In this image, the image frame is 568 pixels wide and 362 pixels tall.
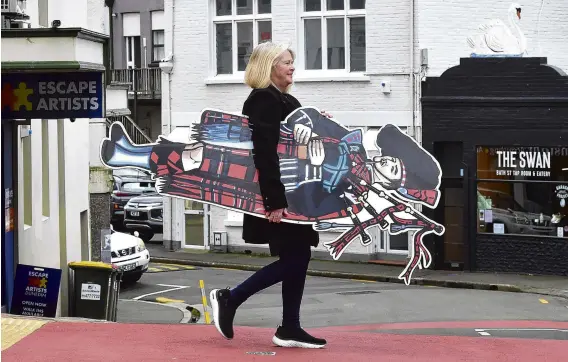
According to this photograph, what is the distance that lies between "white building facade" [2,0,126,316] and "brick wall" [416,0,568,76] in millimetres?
9668

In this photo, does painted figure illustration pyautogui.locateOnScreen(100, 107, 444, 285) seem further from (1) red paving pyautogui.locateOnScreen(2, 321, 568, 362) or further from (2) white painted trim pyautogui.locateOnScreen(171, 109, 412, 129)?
(2) white painted trim pyautogui.locateOnScreen(171, 109, 412, 129)

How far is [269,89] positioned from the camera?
689cm

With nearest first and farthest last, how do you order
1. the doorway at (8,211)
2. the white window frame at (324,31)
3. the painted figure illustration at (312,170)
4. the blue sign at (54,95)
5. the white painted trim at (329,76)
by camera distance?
the painted figure illustration at (312,170), the blue sign at (54,95), the doorway at (8,211), the white painted trim at (329,76), the white window frame at (324,31)

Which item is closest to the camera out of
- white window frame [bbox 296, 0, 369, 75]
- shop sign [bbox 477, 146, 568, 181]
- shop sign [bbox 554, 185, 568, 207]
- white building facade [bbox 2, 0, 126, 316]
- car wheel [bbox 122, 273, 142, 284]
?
white building facade [bbox 2, 0, 126, 316]

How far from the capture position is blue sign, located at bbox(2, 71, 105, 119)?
1018 cm

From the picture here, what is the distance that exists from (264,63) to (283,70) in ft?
0.42

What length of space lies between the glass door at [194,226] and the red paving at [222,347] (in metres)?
20.7

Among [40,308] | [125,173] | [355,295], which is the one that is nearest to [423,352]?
[40,308]

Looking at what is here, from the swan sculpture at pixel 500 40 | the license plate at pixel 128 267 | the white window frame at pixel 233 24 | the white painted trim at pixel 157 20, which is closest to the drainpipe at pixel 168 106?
the white window frame at pixel 233 24

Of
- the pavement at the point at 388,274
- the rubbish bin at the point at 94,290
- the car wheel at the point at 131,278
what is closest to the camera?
the rubbish bin at the point at 94,290

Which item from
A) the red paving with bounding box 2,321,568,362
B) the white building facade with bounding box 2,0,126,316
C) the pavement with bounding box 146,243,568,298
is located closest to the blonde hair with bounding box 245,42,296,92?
the red paving with bounding box 2,321,568,362

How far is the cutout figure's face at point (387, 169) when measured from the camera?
7.44 meters

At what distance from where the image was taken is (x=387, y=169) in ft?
24.5

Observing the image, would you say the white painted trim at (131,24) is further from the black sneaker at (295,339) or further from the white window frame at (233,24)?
the black sneaker at (295,339)
